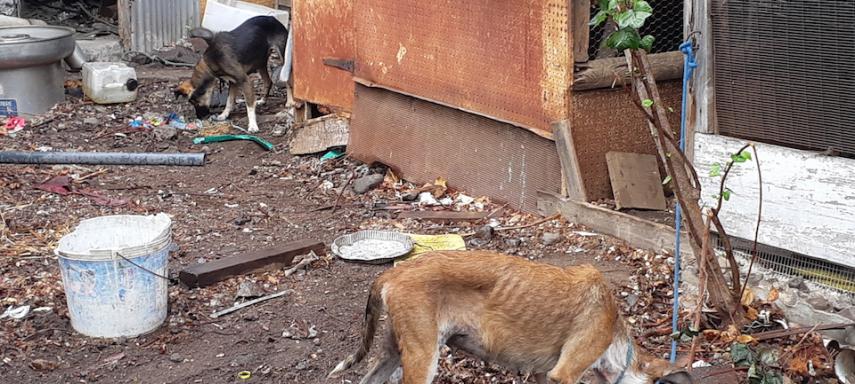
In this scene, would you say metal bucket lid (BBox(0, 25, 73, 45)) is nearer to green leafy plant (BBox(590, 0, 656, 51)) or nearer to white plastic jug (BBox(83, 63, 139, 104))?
white plastic jug (BBox(83, 63, 139, 104))

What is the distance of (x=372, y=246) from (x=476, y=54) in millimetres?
1905

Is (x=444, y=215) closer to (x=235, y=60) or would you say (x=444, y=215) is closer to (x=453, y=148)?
(x=453, y=148)

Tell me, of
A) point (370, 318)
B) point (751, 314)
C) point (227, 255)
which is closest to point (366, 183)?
point (227, 255)

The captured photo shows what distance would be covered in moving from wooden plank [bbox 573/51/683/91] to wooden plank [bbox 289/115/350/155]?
353 centimetres

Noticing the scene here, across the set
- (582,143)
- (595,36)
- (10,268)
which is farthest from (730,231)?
(10,268)

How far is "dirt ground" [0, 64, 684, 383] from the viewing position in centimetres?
545

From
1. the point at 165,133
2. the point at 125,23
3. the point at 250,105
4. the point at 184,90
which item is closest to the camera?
the point at 165,133

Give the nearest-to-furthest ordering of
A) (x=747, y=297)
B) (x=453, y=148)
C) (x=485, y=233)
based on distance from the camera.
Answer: (x=747, y=297) < (x=485, y=233) < (x=453, y=148)

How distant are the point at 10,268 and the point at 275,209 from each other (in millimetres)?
2446

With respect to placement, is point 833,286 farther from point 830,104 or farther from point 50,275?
point 50,275

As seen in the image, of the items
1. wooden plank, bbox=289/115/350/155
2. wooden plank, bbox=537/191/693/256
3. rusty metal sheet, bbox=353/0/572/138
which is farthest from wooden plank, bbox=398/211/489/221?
wooden plank, bbox=289/115/350/155

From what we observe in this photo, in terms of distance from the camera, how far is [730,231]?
572 cm

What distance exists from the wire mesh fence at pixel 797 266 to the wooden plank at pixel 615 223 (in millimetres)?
414

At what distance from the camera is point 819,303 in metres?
5.40
